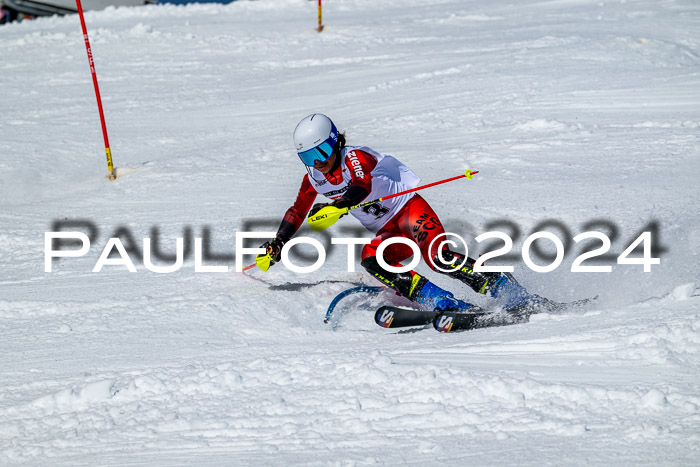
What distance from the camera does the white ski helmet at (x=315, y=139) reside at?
4754mm

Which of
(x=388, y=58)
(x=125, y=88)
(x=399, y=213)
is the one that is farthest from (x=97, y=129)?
(x=399, y=213)

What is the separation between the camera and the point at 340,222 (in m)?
6.86

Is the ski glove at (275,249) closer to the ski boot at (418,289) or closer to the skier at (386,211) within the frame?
the skier at (386,211)

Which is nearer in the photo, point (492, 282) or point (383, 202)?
point (492, 282)

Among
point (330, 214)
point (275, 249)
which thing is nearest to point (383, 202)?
point (330, 214)

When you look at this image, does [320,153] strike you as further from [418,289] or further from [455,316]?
[455,316]

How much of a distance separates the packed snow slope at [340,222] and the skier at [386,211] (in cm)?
36

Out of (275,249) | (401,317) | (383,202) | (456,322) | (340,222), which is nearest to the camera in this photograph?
(456,322)

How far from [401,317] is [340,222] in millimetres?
2267

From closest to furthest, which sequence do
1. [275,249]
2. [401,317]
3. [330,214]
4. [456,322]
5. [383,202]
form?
[456,322] < [401,317] < [330,214] < [383,202] < [275,249]

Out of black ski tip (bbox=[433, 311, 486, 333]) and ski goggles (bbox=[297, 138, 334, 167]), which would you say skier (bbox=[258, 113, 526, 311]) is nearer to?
ski goggles (bbox=[297, 138, 334, 167])

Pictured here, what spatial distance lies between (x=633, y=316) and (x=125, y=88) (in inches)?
346

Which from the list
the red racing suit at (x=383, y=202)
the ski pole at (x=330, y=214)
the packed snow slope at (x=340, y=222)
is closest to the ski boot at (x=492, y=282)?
the red racing suit at (x=383, y=202)

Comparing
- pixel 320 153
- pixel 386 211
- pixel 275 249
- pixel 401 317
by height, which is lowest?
pixel 401 317
